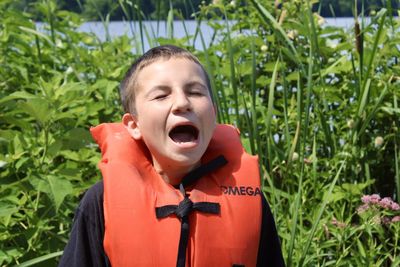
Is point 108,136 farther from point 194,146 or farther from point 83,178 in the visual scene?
point 83,178

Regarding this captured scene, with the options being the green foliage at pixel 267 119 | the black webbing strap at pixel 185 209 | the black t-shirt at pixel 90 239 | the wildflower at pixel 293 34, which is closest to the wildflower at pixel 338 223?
the green foliage at pixel 267 119

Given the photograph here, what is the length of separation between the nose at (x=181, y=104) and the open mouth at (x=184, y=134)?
0.20 feet

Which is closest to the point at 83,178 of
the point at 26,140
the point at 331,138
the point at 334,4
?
the point at 26,140

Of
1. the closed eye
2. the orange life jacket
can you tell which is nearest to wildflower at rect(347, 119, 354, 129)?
the orange life jacket

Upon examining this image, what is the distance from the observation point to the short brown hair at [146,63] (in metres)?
2.50

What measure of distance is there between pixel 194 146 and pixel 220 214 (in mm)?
295

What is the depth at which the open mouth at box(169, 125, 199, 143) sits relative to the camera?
2.41 m

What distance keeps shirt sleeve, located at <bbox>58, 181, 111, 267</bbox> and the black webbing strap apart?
0.60 ft

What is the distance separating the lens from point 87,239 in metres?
2.47

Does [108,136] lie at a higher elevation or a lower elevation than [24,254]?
higher

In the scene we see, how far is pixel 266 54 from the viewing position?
4574 mm

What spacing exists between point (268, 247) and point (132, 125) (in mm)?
565

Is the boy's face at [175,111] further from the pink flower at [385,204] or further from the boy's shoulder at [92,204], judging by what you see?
the pink flower at [385,204]

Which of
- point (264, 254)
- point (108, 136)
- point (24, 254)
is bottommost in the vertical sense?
point (24, 254)
